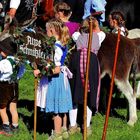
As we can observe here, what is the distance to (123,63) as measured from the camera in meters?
8.69

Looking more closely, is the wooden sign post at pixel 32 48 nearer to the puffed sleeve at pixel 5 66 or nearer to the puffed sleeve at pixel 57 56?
the puffed sleeve at pixel 57 56

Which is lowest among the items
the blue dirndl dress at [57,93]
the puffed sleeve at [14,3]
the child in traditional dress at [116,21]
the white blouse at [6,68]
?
the blue dirndl dress at [57,93]

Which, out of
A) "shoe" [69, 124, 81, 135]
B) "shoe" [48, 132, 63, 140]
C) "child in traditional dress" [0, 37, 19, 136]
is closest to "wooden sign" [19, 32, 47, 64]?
"child in traditional dress" [0, 37, 19, 136]

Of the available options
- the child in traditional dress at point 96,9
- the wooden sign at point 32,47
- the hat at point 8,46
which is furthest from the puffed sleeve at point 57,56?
the child in traditional dress at point 96,9

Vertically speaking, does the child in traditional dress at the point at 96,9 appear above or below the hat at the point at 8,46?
above

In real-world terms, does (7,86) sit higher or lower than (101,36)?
lower

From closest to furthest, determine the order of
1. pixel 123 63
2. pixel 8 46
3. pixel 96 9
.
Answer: pixel 8 46, pixel 123 63, pixel 96 9

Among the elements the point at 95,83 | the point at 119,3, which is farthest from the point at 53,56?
the point at 119,3

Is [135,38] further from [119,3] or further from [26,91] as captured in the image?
[119,3]

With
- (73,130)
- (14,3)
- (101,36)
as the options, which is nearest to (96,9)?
(14,3)

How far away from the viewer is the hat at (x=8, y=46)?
24.7 ft

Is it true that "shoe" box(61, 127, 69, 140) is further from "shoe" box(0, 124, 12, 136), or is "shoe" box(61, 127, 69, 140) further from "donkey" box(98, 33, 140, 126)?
"donkey" box(98, 33, 140, 126)

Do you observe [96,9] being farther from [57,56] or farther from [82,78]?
[57,56]

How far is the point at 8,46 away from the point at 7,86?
1.94ft
